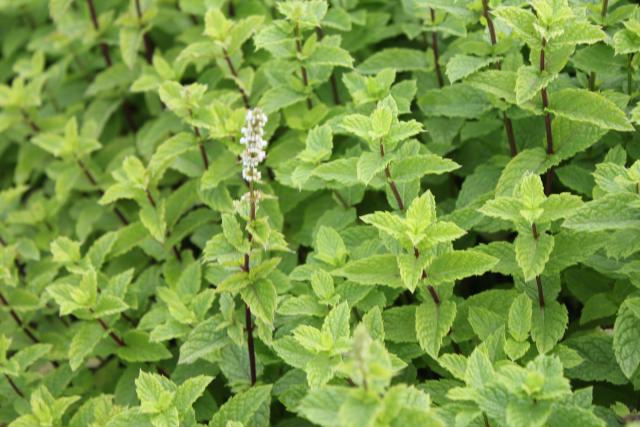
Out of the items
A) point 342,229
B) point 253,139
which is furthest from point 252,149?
point 342,229

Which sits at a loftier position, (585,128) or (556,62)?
(556,62)

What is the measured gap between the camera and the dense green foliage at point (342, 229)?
2031mm

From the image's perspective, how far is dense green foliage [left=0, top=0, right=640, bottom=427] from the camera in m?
2.03

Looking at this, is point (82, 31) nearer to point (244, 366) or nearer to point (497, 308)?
point (244, 366)

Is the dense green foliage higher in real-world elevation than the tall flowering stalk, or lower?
lower

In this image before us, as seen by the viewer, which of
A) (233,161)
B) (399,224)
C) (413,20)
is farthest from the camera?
(413,20)

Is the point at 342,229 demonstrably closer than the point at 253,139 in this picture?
No

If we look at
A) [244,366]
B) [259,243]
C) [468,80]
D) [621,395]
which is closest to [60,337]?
[244,366]

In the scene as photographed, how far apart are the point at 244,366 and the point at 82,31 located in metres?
1.93

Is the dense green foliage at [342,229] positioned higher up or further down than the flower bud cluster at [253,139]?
further down

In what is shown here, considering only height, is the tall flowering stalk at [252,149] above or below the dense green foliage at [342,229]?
Answer: above

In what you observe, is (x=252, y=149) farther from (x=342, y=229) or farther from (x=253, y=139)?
(x=342, y=229)

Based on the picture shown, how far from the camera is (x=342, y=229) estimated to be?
266cm

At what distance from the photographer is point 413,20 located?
331 cm
